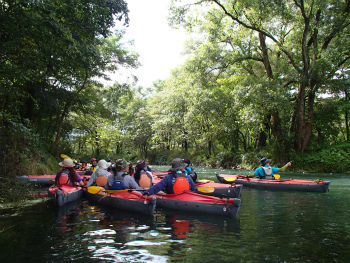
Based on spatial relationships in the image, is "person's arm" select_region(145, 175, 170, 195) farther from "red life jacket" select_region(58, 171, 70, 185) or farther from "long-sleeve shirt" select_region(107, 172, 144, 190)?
"red life jacket" select_region(58, 171, 70, 185)

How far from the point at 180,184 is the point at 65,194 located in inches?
125

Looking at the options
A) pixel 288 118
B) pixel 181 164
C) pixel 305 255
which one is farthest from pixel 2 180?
pixel 288 118

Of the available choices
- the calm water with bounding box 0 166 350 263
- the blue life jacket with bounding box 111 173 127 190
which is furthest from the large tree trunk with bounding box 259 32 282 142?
the blue life jacket with bounding box 111 173 127 190

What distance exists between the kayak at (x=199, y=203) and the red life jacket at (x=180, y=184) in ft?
0.46

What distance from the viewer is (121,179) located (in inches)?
280

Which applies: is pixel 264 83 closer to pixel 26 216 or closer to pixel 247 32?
pixel 247 32

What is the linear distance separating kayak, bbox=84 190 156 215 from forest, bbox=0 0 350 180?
8.21 feet

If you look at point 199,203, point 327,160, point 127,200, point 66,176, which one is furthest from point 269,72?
point 127,200

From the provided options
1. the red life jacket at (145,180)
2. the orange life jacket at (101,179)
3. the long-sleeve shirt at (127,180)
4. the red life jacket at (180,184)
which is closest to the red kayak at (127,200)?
the long-sleeve shirt at (127,180)

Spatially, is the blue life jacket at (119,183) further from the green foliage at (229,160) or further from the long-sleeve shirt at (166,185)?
the green foliage at (229,160)

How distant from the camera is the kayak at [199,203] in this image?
5.66 meters

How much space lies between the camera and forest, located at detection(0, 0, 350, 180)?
7453mm

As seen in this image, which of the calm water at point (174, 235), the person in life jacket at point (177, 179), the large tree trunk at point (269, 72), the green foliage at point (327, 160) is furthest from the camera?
the large tree trunk at point (269, 72)

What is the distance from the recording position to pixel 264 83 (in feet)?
58.1
